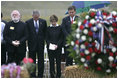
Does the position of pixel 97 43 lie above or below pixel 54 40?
above

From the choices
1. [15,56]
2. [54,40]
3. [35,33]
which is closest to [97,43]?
[54,40]

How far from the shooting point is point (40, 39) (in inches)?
311

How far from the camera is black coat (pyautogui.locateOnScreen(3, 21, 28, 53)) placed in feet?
25.1

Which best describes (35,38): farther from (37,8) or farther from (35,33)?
(37,8)

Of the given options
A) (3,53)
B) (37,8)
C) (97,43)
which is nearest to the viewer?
(97,43)

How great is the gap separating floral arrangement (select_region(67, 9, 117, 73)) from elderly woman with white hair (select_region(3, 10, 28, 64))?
203 centimetres

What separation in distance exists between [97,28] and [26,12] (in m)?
8.85

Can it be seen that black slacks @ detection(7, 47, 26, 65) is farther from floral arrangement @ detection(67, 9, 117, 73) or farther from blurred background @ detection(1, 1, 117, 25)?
blurred background @ detection(1, 1, 117, 25)

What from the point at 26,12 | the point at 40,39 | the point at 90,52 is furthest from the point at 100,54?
the point at 26,12

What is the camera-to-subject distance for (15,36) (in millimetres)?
7645

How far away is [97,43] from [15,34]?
8.41ft

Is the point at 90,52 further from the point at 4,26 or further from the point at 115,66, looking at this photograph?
the point at 4,26

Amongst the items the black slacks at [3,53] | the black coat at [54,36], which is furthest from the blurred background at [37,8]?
the black coat at [54,36]

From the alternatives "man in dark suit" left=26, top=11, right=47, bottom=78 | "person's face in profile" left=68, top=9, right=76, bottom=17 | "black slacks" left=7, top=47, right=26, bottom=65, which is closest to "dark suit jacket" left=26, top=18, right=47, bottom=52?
"man in dark suit" left=26, top=11, right=47, bottom=78
